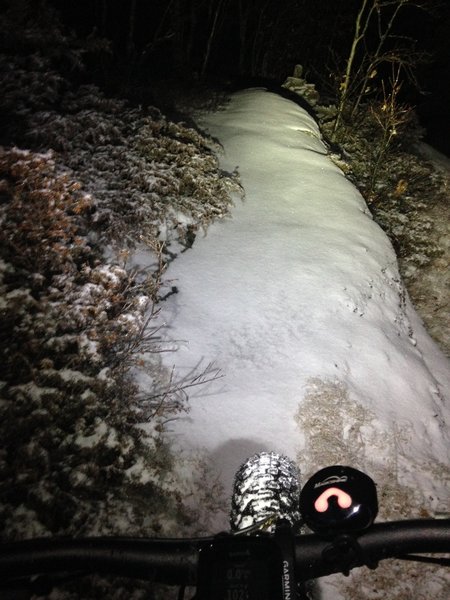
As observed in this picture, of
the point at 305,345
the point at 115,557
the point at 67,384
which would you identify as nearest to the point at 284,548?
the point at 115,557

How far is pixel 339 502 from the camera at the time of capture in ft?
4.63

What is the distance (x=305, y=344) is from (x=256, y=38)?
807 inches

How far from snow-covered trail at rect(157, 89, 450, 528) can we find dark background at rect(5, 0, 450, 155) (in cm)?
980

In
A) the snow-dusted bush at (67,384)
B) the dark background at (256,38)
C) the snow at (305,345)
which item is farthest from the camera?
the dark background at (256,38)

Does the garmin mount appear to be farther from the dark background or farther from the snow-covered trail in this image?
the dark background

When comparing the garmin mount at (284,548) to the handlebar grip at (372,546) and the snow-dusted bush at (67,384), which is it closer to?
the handlebar grip at (372,546)

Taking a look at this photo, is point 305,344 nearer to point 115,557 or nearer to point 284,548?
point 284,548

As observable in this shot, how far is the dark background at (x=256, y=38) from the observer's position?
14.5m

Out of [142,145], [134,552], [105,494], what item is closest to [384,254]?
[142,145]

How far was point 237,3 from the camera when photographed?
63.8 ft

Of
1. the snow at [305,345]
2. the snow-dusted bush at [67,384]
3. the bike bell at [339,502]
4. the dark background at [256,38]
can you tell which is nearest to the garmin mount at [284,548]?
the bike bell at [339,502]

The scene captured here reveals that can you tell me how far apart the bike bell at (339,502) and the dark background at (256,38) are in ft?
46.6

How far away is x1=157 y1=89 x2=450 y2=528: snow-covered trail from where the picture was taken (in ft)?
12.2

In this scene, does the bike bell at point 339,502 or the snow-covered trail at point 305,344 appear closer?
the bike bell at point 339,502
